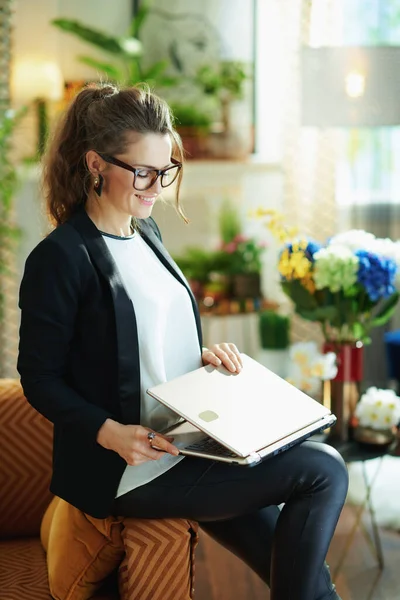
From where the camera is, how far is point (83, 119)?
1.62 m

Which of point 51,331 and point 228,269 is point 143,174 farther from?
point 228,269

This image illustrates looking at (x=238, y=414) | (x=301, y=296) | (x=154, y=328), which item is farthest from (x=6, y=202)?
(x=238, y=414)

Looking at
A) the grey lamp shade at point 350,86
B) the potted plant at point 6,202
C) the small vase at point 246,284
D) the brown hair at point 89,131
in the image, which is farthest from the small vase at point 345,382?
the potted plant at point 6,202

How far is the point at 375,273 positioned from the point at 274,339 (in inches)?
88.3

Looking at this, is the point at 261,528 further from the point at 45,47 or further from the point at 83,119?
the point at 45,47

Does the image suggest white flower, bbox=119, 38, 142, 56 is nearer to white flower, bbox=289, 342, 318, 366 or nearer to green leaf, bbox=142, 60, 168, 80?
green leaf, bbox=142, 60, 168, 80

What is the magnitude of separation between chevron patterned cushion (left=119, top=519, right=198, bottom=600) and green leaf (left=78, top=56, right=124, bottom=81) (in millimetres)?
3170

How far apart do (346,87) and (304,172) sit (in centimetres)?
123

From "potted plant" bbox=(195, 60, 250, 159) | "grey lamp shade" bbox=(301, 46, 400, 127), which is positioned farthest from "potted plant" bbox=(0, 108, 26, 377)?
"grey lamp shade" bbox=(301, 46, 400, 127)

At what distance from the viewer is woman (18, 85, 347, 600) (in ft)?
4.93

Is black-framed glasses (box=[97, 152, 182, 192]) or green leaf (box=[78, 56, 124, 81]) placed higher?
green leaf (box=[78, 56, 124, 81])

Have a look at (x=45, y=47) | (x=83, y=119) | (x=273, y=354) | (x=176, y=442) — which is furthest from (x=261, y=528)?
(x=45, y=47)

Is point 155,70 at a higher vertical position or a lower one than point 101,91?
higher

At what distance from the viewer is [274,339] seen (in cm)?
457
